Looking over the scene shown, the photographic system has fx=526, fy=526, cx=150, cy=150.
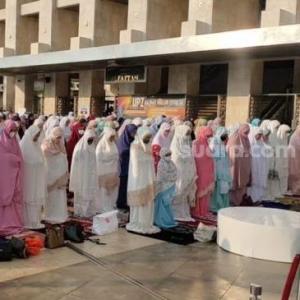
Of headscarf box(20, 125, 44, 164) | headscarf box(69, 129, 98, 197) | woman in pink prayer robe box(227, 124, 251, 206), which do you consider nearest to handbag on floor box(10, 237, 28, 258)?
headscarf box(20, 125, 44, 164)

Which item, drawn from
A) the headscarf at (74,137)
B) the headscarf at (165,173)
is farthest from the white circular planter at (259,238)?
the headscarf at (74,137)

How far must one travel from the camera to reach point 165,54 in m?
15.4

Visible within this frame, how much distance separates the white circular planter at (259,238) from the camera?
6.84m

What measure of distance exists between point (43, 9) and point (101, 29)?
3909 mm

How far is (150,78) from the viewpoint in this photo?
62.4 ft

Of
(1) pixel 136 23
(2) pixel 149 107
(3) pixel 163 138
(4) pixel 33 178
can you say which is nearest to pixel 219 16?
(1) pixel 136 23

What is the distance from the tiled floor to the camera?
5.37m

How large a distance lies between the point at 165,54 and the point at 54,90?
879 centimetres

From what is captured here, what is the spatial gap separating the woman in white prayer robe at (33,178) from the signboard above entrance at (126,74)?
→ 9.77 m

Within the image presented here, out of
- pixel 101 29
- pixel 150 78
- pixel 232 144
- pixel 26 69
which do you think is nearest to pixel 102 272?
pixel 232 144

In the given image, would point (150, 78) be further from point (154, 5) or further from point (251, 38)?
point (251, 38)

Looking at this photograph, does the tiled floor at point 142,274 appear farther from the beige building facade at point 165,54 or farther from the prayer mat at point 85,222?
the beige building facade at point 165,54

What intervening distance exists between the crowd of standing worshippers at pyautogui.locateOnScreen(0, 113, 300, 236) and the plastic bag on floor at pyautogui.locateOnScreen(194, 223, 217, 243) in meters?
0.71

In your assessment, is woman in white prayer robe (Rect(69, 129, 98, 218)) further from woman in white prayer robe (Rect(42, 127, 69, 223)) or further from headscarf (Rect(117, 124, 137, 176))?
headscarf (Rect(117, 124, 137, 176))
